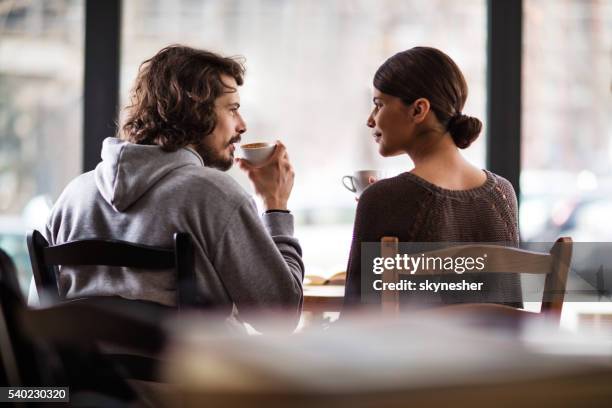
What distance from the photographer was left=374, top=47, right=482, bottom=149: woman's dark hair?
5.31 ft

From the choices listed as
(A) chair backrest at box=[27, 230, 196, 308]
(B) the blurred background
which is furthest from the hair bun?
(B) the blurred background

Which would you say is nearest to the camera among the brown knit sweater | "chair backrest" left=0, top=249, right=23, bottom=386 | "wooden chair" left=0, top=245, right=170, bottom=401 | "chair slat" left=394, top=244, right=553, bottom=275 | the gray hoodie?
"wooden chair" left=0, top=245, right=170, bottom=401

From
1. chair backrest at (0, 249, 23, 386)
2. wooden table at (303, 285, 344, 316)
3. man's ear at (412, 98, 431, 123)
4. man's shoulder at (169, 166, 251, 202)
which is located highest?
man's ear at (412, 98, 431, 123)

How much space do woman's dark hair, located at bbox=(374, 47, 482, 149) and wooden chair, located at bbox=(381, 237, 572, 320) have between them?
474 millimetres

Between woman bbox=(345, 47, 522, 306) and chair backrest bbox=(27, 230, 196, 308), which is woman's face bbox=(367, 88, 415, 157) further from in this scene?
chair backrest bbox=(27, 230, 196, 308)

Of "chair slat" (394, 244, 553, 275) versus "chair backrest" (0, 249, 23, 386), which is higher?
"chair backrest" (0, 249, 23, 386)

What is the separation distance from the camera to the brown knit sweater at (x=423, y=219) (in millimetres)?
1497

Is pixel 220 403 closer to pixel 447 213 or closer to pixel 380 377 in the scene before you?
pixel 380 377

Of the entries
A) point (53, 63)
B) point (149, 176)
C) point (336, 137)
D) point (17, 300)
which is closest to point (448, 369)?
point (17, 300)

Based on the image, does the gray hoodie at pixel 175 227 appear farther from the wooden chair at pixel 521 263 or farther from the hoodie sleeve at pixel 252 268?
the wooden chair at pixel 521 263

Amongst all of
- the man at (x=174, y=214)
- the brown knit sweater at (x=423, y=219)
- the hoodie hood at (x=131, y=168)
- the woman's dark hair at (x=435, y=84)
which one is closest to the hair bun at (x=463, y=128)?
the woman's dark hair at (x=435, y=84)

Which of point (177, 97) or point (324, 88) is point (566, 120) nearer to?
point (324, 88)

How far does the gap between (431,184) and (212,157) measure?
1.64ft

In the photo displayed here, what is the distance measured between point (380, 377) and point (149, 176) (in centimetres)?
127
